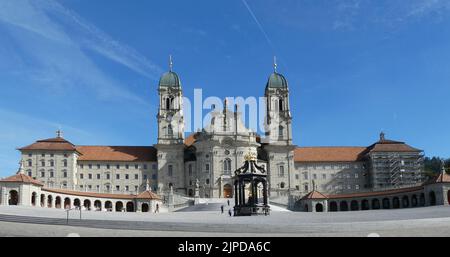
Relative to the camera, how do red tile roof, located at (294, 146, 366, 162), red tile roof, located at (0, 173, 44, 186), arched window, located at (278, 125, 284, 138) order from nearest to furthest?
red tile roof, located at (0, 173, 44, 186), arched window, located at (278, 125, 284, 138), red tile roof, located at (294, 146, 366, 162)

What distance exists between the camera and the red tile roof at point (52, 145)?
350 ft

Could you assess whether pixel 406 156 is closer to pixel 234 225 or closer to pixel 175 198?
pixel 175 198

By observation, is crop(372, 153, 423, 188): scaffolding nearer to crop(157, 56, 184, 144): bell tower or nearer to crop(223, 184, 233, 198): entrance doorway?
crop(223, 184, 233, 198): entrance doorway

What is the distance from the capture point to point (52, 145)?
107375mm

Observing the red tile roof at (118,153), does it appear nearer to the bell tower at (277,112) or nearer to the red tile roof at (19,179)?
the bell tower at (277,112)

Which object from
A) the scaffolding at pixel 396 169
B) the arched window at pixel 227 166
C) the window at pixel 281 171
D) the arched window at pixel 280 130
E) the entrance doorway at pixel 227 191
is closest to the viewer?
the entrance doorway at pixel 227 191

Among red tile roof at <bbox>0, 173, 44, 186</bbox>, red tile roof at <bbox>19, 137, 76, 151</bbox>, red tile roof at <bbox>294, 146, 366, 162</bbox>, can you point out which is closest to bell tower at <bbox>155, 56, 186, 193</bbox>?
red tile roof at <bbox>19, 137, 76, 151</bbox>

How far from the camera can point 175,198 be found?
95.2 m

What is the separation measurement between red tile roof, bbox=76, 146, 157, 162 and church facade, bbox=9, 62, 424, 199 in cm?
18

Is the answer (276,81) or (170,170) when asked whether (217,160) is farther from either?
(276,81)

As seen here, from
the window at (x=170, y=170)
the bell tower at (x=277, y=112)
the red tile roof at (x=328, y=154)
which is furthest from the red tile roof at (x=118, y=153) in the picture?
the red tile roof at (x=328, y=154)

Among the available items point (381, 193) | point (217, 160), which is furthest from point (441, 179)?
point (217, 160)

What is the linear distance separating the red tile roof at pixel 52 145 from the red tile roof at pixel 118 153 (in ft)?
11.9

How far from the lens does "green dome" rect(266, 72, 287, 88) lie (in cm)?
11662
